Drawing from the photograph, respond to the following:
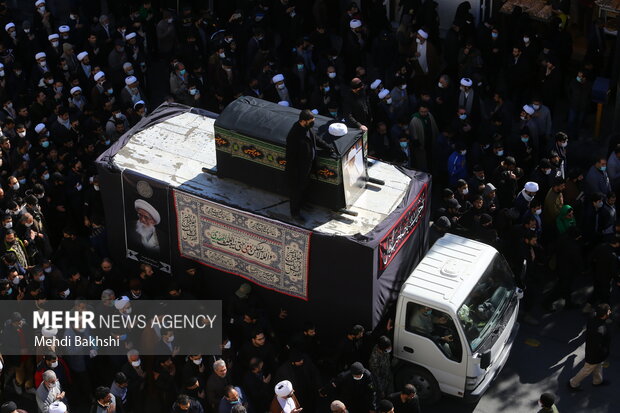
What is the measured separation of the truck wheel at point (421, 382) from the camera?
12320mm

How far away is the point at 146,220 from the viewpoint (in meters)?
13.5

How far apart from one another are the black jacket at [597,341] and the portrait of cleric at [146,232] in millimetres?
5849

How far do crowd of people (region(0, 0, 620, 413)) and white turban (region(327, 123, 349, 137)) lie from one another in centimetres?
55

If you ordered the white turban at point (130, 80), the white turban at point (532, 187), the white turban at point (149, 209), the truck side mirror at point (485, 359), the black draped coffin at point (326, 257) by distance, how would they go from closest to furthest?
the truck side mirror at point (485, 359)
the black draped coffin at point (326, 257)
the white turban at point (149, 209)
the white turban at point (532, 187)
the white turban at point (130, 80)

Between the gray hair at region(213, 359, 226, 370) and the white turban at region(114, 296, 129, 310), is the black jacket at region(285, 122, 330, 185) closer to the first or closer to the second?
the gray hair at region(213, 359, 226, 370)

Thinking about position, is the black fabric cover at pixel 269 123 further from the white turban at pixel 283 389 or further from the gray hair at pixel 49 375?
the gray hair at pixel 49 375

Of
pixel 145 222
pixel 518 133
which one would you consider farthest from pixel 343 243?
pixel 518 133

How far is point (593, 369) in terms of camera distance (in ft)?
41.3

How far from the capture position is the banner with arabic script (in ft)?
40.8

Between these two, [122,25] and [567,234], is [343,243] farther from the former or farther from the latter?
[122,25]

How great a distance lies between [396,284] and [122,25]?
9188 millimetres

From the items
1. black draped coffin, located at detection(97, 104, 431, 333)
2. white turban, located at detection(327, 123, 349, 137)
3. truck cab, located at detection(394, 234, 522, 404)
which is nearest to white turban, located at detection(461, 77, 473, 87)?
black draped coffin, located at detection(97, 104, 431, 333)

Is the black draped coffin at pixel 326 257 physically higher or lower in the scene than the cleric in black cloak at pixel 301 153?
lower

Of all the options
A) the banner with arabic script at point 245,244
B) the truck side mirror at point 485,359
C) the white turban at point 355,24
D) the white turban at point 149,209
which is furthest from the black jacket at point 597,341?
the white turban at point 355,24
